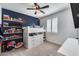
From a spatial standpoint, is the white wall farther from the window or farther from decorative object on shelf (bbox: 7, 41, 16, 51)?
decorative object on shelf (bbox: 7, 41, 16, 51)

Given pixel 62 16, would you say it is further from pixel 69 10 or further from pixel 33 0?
pixel 33 0

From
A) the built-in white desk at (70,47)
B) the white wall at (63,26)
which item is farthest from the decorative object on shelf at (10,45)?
the built-in white desk at (70,47)

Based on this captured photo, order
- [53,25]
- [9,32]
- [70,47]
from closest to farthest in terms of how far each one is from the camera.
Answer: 1. [70,47]
2. [53,25]
3. [9,32]

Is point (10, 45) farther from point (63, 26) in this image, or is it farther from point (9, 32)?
point (63, 26)

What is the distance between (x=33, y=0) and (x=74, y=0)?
0.67 m

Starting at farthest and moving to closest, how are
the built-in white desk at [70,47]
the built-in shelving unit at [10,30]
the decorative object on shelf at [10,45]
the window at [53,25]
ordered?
the decorative object on shelf at [10,45] < the built-in shelving unit at [10,30] < the window at [53,25] < the built-in white desk at [70,47]

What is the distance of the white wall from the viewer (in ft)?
4.79

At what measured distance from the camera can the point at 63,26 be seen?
1599 millimetres

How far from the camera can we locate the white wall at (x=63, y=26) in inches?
57.4

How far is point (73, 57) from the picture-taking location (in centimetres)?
132

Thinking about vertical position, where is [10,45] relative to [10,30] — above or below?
below

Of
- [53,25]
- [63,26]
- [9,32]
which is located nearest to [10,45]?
[9,32]

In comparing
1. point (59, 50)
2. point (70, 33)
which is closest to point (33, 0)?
point (70, 33)

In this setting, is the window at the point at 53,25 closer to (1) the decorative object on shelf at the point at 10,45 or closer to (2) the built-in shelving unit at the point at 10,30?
(2) the built-in shelving unit at the point at 10,30
